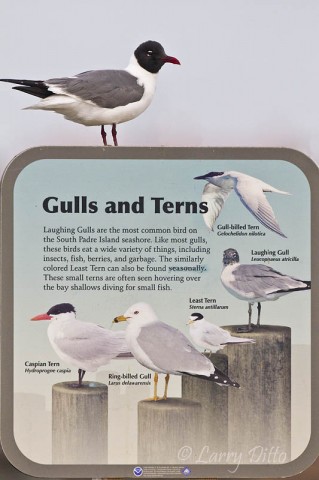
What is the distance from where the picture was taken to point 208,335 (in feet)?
5.72

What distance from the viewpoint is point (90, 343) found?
5.70ft

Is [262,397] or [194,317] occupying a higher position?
[194,317]

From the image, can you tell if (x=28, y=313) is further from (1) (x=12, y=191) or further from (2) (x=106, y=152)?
(2) (x=106, y=152)

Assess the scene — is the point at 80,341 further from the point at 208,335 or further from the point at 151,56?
the point at 151,56

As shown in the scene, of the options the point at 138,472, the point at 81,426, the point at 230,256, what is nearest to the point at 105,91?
the point at 230,256

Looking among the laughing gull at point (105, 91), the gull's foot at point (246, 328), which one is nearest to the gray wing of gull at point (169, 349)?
the gull's foot at point (246, 328)

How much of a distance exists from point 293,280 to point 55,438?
711mm

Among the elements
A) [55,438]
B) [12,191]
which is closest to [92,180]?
[12,191]

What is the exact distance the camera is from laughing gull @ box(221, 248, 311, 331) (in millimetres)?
→ 1749

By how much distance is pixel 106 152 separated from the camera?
1.74 meters

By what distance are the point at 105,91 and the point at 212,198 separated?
1.24 ft

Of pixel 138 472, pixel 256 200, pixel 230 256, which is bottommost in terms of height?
pixel 138 472

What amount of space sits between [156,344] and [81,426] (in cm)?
28

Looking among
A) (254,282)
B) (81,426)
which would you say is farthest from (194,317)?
(81,426)
